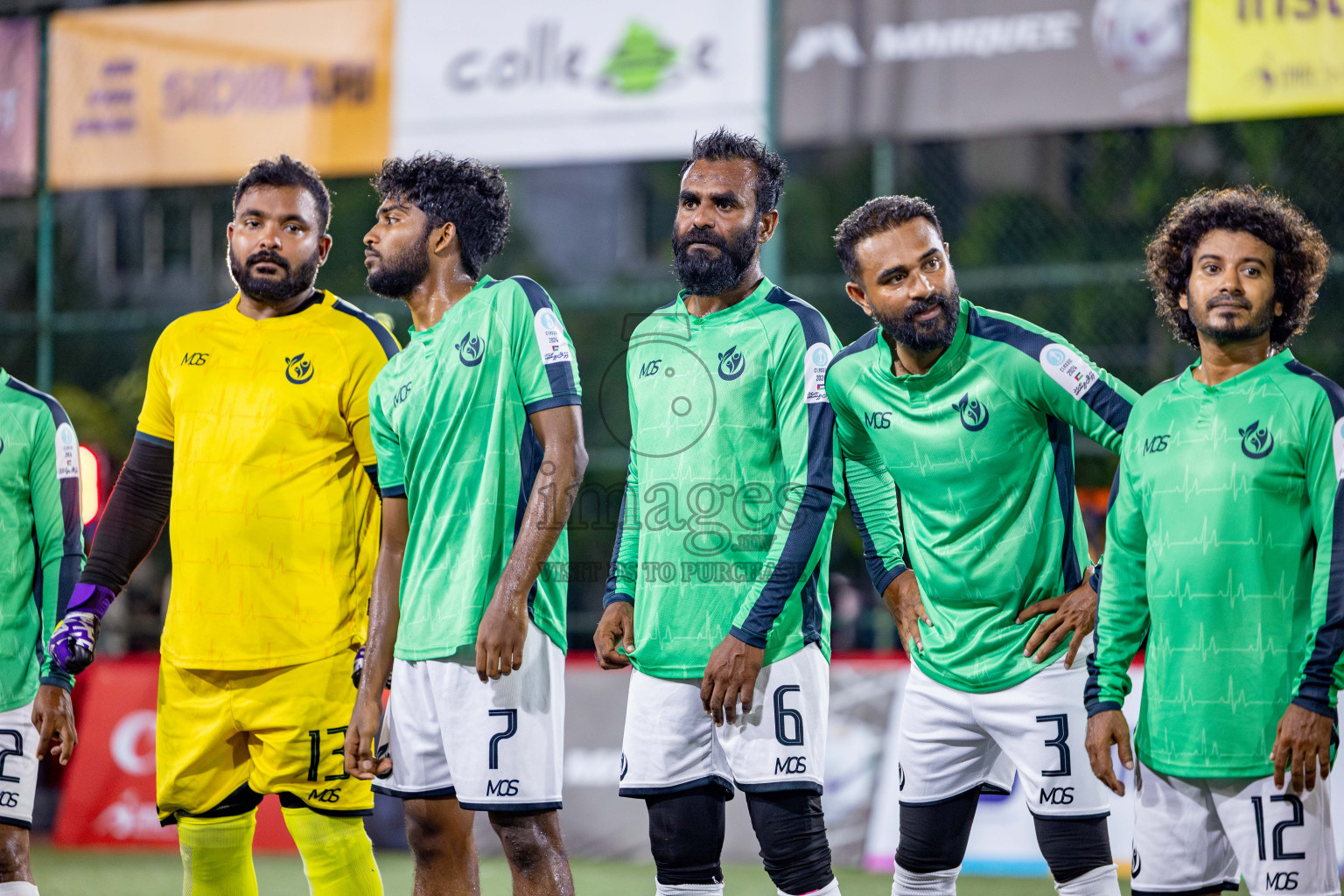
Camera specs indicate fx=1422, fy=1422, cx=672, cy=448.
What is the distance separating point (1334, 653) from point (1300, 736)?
0.20m

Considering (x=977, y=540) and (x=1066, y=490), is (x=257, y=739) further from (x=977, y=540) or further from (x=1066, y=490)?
(x=1066, y=490)

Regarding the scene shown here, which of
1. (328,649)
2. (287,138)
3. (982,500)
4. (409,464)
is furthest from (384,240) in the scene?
(287,138)

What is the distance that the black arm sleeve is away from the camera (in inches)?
180

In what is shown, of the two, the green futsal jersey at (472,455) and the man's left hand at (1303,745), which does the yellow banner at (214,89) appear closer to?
the green futsal jersey at (472,455)

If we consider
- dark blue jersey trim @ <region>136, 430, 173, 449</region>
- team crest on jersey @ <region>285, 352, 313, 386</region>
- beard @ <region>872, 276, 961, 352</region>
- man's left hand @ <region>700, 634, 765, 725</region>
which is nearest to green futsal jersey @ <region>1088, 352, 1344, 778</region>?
beard @ <region>872, 276, 961, 352</region>

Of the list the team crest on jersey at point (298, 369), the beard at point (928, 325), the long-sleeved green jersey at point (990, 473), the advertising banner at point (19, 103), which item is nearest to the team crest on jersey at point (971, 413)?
the long-sleeved green jersey at point (990, 473)

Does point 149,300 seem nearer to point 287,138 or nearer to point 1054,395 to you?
point 287,138

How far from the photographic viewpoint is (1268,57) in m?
8.13

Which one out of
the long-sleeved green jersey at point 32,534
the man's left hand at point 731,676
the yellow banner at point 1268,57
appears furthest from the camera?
the yellow banner at point 1268,57

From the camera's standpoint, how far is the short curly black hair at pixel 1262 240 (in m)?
3.56

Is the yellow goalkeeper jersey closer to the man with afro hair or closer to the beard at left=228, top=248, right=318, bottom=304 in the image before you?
the beard at left=228, top=248, right=318, bottom=304

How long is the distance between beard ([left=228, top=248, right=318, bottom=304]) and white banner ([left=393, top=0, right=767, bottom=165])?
4861 millimetres

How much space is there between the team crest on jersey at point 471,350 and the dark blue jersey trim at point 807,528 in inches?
36.1

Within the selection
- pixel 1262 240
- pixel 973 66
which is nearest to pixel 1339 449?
pixel 1262 240
